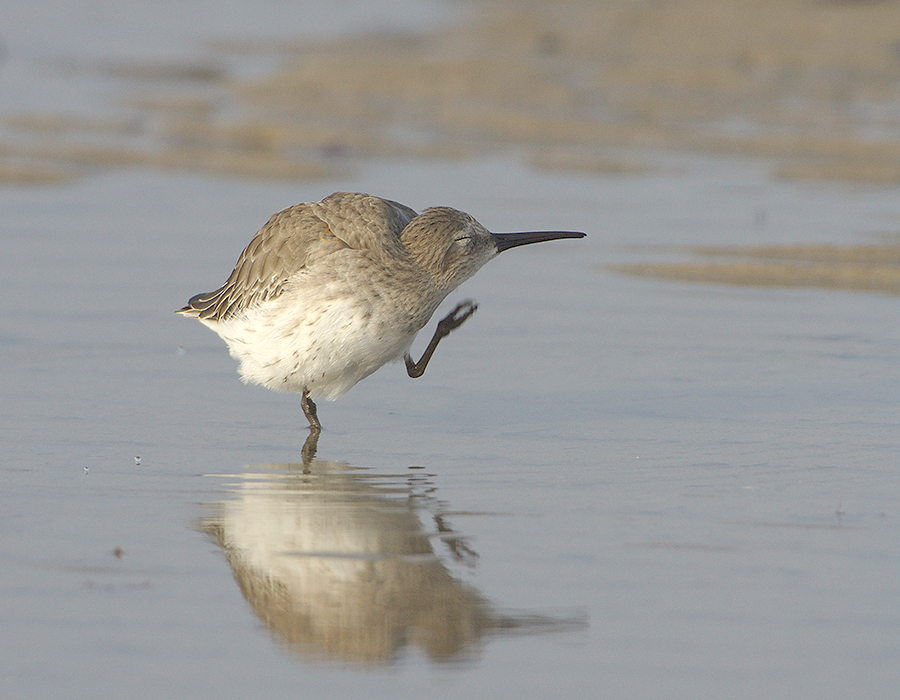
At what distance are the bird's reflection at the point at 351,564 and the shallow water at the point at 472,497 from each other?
0.01 m

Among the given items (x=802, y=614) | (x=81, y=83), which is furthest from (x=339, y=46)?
(x=802, y=614)

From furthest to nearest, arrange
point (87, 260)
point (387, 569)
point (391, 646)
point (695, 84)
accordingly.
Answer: point (695, 84), point (87, 260), point (387, 569), point (391, 646)

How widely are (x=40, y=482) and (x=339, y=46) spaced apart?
1594cm

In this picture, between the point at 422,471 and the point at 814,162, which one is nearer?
the point at 422,471

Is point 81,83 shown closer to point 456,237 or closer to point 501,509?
point 456,237

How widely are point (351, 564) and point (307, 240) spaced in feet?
7.00

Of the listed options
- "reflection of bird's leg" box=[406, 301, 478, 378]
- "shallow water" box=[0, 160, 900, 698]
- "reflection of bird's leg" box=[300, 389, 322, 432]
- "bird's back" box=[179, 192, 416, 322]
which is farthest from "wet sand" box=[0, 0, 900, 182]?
"reflection of bird's leg" box=[300, 389, 322, 432]

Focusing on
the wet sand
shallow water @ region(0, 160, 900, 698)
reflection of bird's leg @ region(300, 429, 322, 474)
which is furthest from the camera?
the wet sand

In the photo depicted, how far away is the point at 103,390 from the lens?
6633mm

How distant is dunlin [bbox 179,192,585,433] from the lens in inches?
239

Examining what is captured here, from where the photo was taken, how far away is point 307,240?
6.34m

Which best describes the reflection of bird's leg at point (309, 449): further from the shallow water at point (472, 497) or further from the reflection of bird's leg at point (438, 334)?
the reflection of bird's leg at point (438, 334)

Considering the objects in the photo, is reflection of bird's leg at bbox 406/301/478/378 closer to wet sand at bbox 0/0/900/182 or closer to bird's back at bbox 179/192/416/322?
bird's back at bbox 179/192/416/322

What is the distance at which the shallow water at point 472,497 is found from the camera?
12.7 feet
